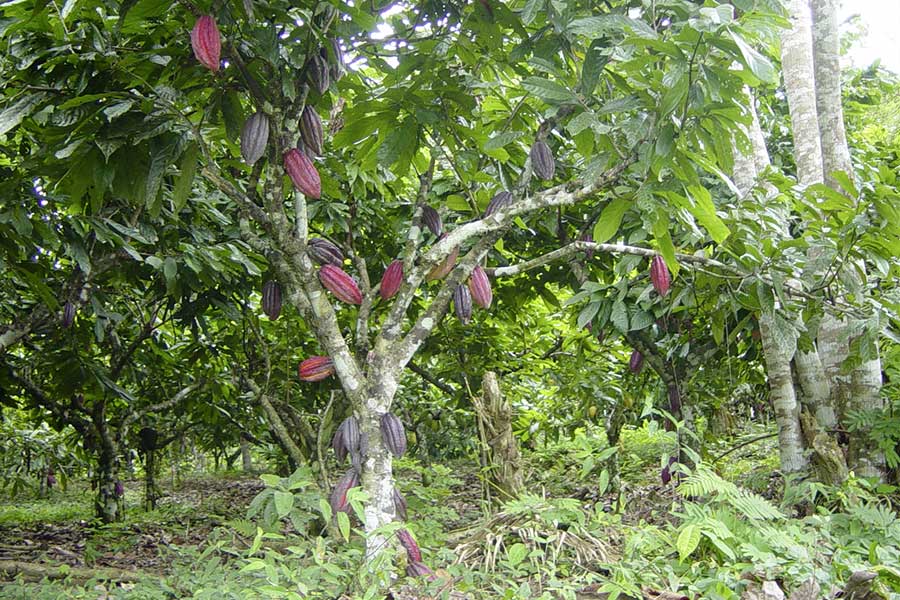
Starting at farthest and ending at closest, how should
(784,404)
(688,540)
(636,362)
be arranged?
(636,362) < (784,404) < (688,540)

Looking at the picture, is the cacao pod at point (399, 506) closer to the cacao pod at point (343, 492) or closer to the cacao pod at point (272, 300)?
the cacao pod at point (343, 492)

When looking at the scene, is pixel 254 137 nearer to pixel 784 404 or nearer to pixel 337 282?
pixel 337 282

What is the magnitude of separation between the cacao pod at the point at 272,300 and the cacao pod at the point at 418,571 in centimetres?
91

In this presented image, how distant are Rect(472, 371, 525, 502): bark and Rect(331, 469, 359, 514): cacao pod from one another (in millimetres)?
670

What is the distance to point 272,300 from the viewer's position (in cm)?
234

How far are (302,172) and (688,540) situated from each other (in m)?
1.31

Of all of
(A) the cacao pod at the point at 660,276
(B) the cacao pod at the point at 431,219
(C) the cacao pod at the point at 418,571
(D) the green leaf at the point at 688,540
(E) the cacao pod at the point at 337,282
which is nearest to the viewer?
(D) the green leaf at the point at 688,540

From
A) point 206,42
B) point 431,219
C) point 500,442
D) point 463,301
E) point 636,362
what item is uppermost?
point 206,42

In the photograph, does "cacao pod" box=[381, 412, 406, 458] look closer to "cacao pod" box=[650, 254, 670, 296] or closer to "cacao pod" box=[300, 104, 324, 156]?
"cacao pod" box=[300, 104, 324, 156]

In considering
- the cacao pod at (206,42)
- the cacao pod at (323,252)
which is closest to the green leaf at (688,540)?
the cacao pod at (323,252)

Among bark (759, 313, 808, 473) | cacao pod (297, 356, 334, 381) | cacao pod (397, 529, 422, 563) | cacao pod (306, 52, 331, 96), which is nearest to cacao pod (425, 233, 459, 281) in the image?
cacao pod (297, 356, 334, 381)

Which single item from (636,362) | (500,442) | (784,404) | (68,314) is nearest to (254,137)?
(500,442)

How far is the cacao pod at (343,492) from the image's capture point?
6.04 feet

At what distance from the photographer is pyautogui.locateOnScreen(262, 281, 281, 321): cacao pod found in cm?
234
